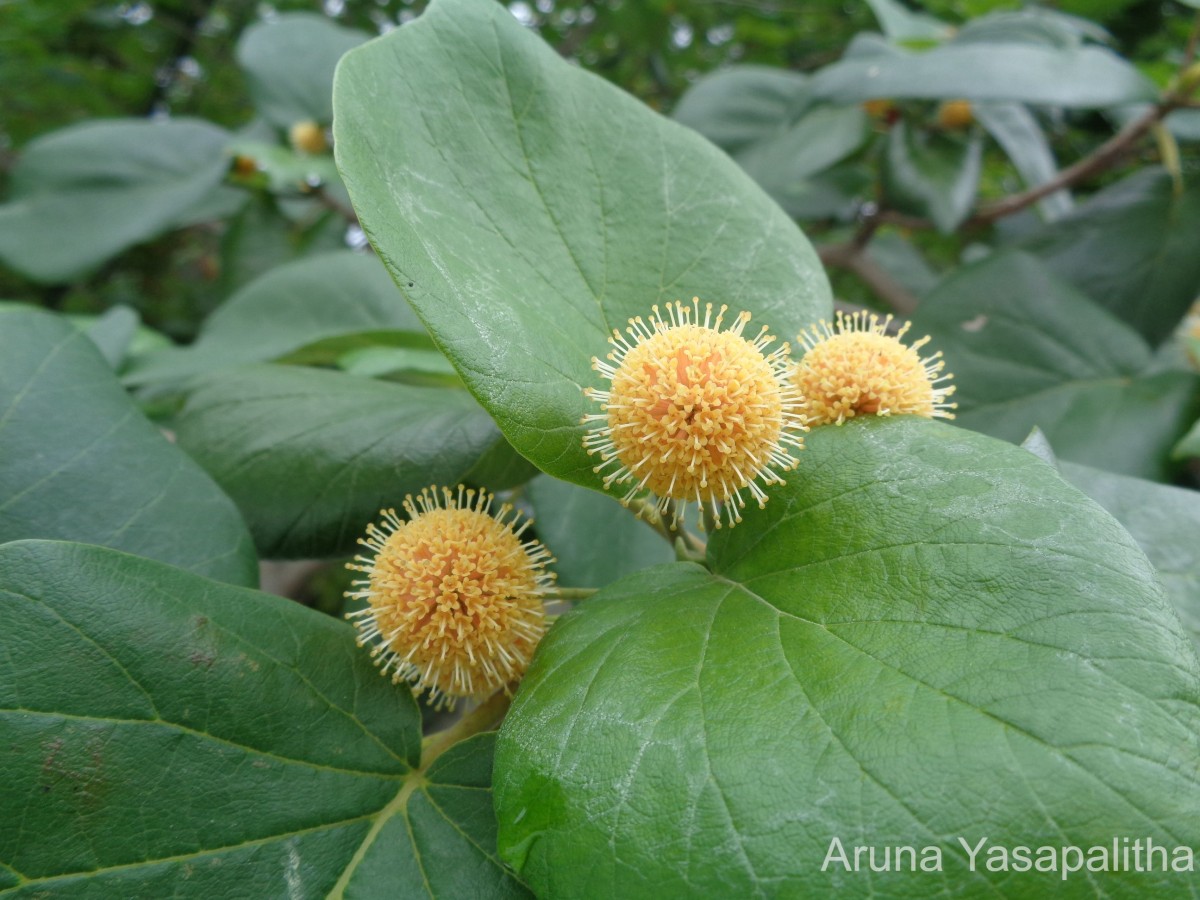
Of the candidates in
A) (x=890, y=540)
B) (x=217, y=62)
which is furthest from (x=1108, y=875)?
(x=217, y=62)

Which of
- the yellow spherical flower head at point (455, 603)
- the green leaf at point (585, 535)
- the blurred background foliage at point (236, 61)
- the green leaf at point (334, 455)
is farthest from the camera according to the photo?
the blurred background foliage at point (236, 61)

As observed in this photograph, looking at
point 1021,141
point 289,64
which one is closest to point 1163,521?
point 1021,141

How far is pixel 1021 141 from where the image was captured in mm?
2195

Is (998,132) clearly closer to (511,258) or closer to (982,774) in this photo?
(511,258)

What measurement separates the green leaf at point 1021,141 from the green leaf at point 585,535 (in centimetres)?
151

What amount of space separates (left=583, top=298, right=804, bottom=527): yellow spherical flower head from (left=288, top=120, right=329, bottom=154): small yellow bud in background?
195 cm

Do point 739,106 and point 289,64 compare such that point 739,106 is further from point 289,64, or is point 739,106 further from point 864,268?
point 289,64

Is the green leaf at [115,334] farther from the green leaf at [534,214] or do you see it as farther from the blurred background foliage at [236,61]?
the green leaf at [534,214]

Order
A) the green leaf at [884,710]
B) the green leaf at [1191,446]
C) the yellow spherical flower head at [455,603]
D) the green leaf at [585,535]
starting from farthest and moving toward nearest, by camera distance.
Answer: the green leaf at [1191,446] < the green leaf at [585,535] < the yellow spherical flower head at [455,603] < the green leaf at [884,710]

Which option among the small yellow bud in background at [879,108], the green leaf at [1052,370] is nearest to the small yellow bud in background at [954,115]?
the small yellow bud in background at [879,108]

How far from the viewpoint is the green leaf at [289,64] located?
Answer: 7.77 ft

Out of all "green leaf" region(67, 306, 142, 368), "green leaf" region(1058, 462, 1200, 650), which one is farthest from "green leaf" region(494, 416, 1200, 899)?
"green leaf" region(67, 306, 142, 368)

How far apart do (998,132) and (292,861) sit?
2183mm

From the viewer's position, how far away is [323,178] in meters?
2.33
